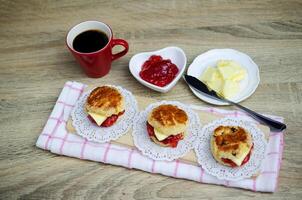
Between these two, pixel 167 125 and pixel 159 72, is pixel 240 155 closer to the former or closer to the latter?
pixel 167 125

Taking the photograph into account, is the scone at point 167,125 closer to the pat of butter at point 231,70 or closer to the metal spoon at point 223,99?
the metal spoon at point 223,99

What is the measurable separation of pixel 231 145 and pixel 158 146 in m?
0.27

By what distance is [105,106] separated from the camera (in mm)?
1330

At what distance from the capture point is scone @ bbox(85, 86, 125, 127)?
1.33 m

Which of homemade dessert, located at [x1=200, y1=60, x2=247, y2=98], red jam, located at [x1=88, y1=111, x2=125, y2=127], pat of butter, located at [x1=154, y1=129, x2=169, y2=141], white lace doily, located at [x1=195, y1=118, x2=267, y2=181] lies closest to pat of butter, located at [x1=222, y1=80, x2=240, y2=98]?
homemade dessert, located at [x1=200, y1=60, x2=247, y2=98]

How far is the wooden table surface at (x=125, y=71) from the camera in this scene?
126 centimetres

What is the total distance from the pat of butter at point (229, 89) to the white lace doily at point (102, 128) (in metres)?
0.36

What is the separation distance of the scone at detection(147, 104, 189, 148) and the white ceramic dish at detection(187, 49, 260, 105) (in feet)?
0.64

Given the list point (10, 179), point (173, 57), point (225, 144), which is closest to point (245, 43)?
point (173, 57)

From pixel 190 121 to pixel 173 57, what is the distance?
1.09ft

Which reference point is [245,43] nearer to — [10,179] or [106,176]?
[106,176]

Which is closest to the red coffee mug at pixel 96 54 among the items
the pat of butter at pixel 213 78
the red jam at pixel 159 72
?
the red jam at pixel 159 72

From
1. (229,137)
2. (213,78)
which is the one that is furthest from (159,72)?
(229,137)

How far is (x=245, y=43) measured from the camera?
5.40ft
